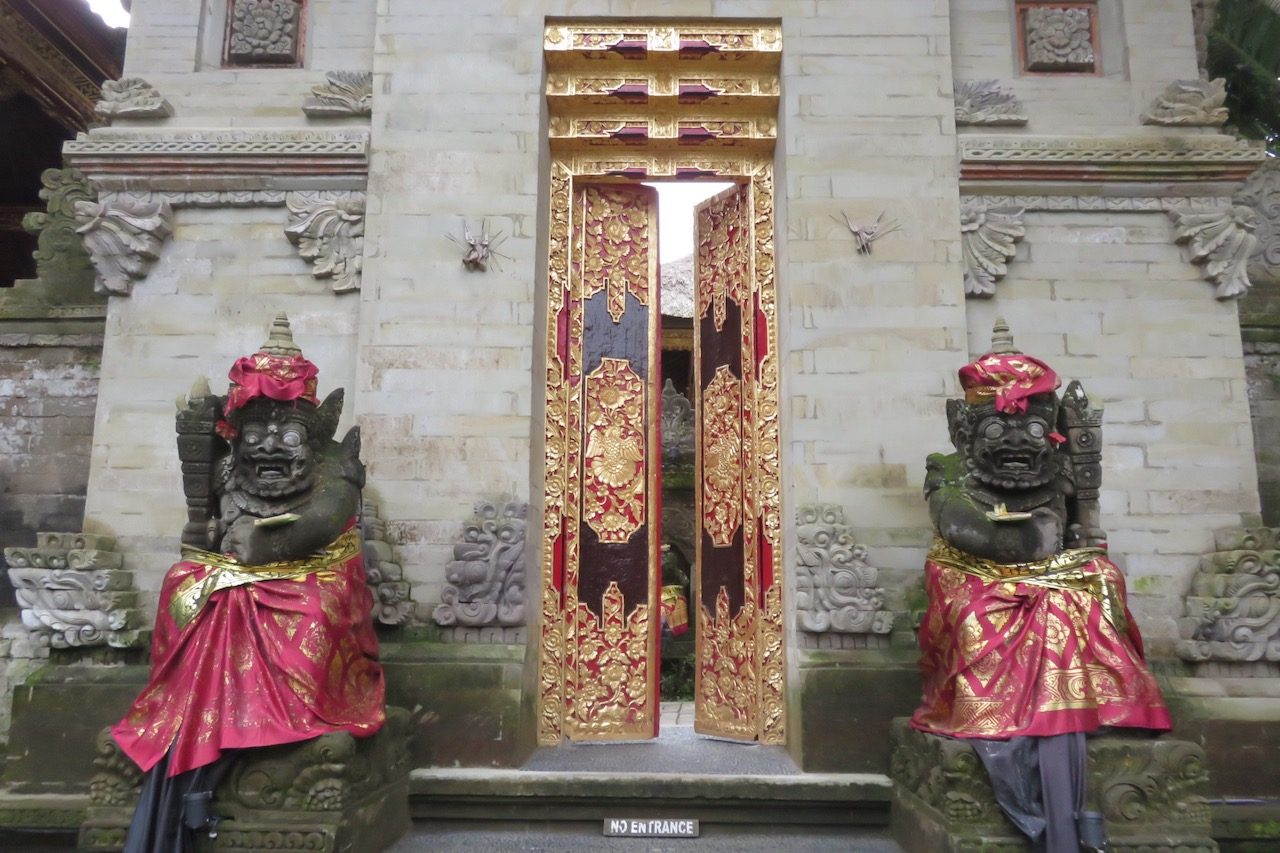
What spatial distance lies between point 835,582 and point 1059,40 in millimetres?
4733

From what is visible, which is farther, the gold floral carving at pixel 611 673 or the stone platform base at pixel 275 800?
the gold floral carving at pixel 611 673

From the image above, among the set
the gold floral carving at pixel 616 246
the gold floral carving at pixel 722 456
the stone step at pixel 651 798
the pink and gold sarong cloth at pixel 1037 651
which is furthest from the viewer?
the gold floral carving at pixel 616 246

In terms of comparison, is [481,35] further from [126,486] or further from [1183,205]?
[1183,205]

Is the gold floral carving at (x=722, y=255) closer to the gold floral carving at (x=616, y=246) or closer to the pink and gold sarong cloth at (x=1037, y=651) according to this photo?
the gold floral carving at (x=616, y=246)

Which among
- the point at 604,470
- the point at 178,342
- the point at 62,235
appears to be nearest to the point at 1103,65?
the point at 604,470

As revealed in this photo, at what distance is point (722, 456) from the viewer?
7391 mm

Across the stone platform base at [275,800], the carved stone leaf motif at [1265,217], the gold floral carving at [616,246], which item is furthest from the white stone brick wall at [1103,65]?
the stone platform base at [275,800]

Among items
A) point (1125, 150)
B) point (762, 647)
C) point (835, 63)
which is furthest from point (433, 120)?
point (1125, 150)

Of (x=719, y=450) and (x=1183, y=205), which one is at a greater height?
(x=1183, y=205)

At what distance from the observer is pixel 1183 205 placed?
22.9ft

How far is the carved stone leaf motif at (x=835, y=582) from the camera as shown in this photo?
20.0ft

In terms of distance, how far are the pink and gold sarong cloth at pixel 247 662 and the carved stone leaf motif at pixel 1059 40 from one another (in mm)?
6456

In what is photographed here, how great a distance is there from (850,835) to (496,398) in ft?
12.0

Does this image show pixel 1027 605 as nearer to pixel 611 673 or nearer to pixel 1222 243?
pixel 611 673
